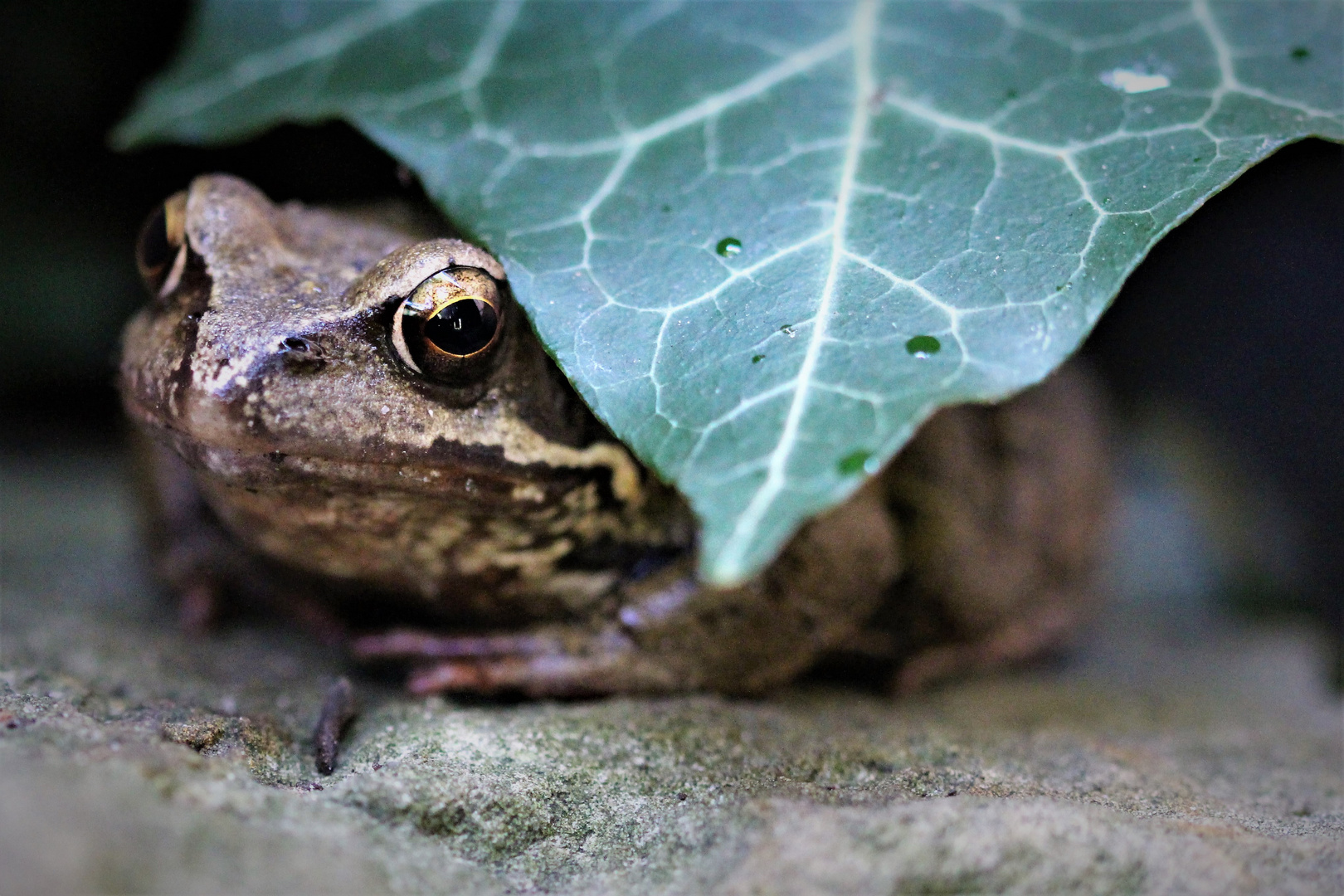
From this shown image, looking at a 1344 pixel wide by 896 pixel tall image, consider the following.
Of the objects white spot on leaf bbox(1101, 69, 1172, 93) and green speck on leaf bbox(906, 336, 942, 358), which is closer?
green speck on leaf bbox(906, 336, 942, 358)

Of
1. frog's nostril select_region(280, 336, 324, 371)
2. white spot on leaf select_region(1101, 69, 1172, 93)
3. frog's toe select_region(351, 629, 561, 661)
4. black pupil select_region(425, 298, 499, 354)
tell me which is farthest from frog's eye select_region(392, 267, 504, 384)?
white spot on leaf select_region(1101, 69, 1172, 93)

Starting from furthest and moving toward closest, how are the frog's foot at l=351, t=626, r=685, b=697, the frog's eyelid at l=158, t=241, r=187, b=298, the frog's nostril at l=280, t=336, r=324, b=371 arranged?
1. the frog's foot at l=351, t=626, r=685, b=697
2. the frog's eyelid at l=158, t=241, r=187, b=298
3. the frog's nostril at l=280, t=336, r=324, b=371

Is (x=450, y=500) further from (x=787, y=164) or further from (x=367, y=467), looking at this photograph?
(x=787, y=164)

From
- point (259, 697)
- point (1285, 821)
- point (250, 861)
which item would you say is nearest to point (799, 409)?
point (250, 861)

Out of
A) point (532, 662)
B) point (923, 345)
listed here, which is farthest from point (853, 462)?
point (532, 662)

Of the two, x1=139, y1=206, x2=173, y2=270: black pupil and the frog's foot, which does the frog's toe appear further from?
x1=139, y1=206, x2=173, y2=270: black pupil

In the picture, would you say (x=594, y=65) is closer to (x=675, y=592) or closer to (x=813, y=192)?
(x=813, y=192)

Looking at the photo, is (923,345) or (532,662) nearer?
(923,345)
